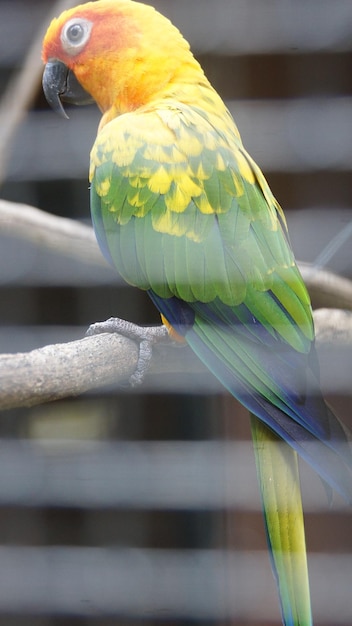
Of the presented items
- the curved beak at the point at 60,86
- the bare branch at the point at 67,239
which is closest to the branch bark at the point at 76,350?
the bare branch at the point at 67,239

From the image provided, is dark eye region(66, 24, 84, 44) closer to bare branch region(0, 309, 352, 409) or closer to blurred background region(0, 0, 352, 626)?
blurred background region(0, 0, 352, 626)

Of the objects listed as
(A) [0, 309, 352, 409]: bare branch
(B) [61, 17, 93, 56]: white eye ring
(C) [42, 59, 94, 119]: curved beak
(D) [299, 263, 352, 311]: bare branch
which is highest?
(B) [61, 17, 93, 56]: white eye ring

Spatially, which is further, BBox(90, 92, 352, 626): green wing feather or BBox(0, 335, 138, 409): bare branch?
BBox(90, 92, 352, 626): green wing feather

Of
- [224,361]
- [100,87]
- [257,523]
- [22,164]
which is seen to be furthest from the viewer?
[22,164]

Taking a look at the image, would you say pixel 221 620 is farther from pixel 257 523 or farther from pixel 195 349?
pixel 195 349

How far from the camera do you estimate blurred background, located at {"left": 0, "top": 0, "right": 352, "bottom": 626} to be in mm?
1030

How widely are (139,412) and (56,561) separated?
30cm

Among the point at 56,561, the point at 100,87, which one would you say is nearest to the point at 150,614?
the point at 56,561

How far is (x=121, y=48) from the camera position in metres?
0.91

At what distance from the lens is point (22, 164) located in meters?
1.20

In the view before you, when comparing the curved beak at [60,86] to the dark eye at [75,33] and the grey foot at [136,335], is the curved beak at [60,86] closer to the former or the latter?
the dark eye at [75,33]

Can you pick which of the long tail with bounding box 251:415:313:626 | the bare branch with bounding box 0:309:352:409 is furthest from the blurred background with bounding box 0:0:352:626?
the long tail with bounding box 251:415:313:626

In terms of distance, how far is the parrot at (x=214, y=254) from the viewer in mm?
708

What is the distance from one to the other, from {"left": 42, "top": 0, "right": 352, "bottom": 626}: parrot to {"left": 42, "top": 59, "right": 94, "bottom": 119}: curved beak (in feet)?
0.19
